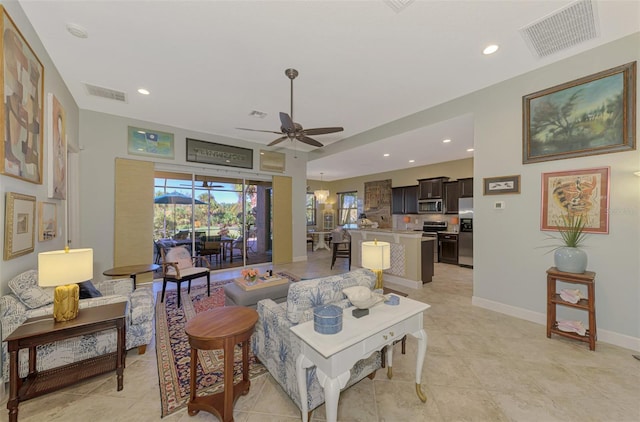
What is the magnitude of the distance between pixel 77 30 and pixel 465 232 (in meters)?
7.77

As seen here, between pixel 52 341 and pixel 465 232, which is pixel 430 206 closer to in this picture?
pixel 465 232

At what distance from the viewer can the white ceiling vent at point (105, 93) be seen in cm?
354

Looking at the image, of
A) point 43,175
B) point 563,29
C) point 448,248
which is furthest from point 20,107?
point 448,248

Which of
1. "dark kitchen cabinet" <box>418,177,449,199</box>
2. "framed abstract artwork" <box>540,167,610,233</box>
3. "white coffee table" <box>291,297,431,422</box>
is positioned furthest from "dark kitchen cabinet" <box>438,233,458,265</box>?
"white coffee table" <box>291,297,431,422</box>

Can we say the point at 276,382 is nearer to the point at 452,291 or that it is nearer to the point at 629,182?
the point at 452,291

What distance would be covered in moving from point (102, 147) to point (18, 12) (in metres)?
2.76

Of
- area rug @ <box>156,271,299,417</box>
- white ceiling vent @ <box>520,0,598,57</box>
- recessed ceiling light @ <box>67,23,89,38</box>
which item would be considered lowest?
area rug @ <box>156,271,299,417</box>

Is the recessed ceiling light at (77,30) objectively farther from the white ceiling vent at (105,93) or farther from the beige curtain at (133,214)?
the beige curtain at (133,214)

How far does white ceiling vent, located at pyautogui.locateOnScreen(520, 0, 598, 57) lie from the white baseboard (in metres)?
3.21

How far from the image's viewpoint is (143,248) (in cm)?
477

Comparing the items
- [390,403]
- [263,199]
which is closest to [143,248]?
[263,199]

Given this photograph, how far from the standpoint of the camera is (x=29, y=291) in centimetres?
197

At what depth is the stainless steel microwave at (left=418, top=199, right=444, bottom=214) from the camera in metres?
7.31

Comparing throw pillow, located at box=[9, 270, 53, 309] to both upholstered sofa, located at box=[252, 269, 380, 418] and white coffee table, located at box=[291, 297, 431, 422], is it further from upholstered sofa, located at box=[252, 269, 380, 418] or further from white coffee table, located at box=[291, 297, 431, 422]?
white coffee table, located at box=[291, 297, 431, 422]
